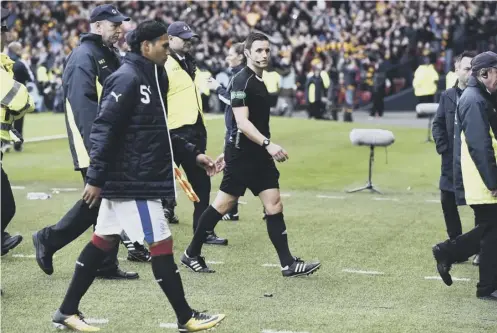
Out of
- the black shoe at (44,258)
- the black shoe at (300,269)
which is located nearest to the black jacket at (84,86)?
the black shoe at (44,258)

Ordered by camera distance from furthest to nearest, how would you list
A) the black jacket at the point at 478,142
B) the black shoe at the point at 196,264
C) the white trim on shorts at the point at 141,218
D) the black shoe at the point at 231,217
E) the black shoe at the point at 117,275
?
the black shoe at the point at 231,217 < the black shoe at the point at 196,264 < the black shoe at the point at 117,275 < the black jacket at the point at 478,142 < the white trim on shorts at the point at 141,218

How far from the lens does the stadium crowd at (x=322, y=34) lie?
1400 inches

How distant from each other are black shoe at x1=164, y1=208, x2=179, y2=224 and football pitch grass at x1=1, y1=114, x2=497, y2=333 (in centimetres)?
16

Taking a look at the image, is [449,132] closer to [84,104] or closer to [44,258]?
[84,104]

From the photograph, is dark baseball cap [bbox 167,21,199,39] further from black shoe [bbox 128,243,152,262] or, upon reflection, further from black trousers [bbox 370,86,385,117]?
black trousers [bbox 370,86,385,117]

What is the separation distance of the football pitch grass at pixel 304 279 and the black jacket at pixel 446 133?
778 mm

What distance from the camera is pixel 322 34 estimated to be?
3847cm

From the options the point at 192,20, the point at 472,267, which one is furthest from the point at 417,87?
the point at 472,267

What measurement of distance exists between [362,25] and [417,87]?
11117 mm

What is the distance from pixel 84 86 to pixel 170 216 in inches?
140

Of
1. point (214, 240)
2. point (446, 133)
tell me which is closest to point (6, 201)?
point (214, 240)

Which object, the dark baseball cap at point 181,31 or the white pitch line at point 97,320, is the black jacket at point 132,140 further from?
the dark baseball cap at point 181,31

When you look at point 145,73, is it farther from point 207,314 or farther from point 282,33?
point 282,33

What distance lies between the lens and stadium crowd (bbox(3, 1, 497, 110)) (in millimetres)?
35562
